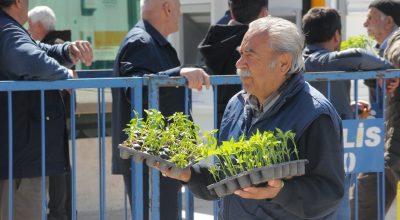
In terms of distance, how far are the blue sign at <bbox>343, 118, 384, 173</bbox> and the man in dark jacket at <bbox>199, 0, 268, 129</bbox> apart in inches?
27.7

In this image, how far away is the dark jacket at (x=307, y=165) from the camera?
299 cm

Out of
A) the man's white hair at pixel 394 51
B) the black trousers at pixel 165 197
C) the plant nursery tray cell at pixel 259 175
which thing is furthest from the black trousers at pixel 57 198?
the plant nursery tray cell at pixel 259 175

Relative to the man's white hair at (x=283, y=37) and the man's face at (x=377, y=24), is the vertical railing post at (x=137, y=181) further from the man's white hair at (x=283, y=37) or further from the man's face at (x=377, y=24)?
the man's face at (x=377, y=24)

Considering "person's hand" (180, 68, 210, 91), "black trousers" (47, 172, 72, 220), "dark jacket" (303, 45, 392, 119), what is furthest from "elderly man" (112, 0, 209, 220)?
"black trousers" (47, 172, 72, 220)

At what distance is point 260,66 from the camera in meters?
3.14

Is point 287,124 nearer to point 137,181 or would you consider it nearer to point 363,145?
point 137,181

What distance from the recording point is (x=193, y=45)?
9312 mm

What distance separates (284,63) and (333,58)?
1949 millimetres

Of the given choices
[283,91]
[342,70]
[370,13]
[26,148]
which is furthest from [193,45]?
[283,91]

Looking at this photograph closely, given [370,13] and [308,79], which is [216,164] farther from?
[370,13]

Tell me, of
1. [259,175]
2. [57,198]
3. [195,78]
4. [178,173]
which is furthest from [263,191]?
[57,198]

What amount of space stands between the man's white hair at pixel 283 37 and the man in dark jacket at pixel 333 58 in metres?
1.76

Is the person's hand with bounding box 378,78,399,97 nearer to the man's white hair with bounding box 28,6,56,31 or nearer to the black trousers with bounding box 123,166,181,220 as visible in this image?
the black trousers with bounding box 123,166,181,220

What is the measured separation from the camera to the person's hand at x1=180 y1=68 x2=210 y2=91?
4.46m
